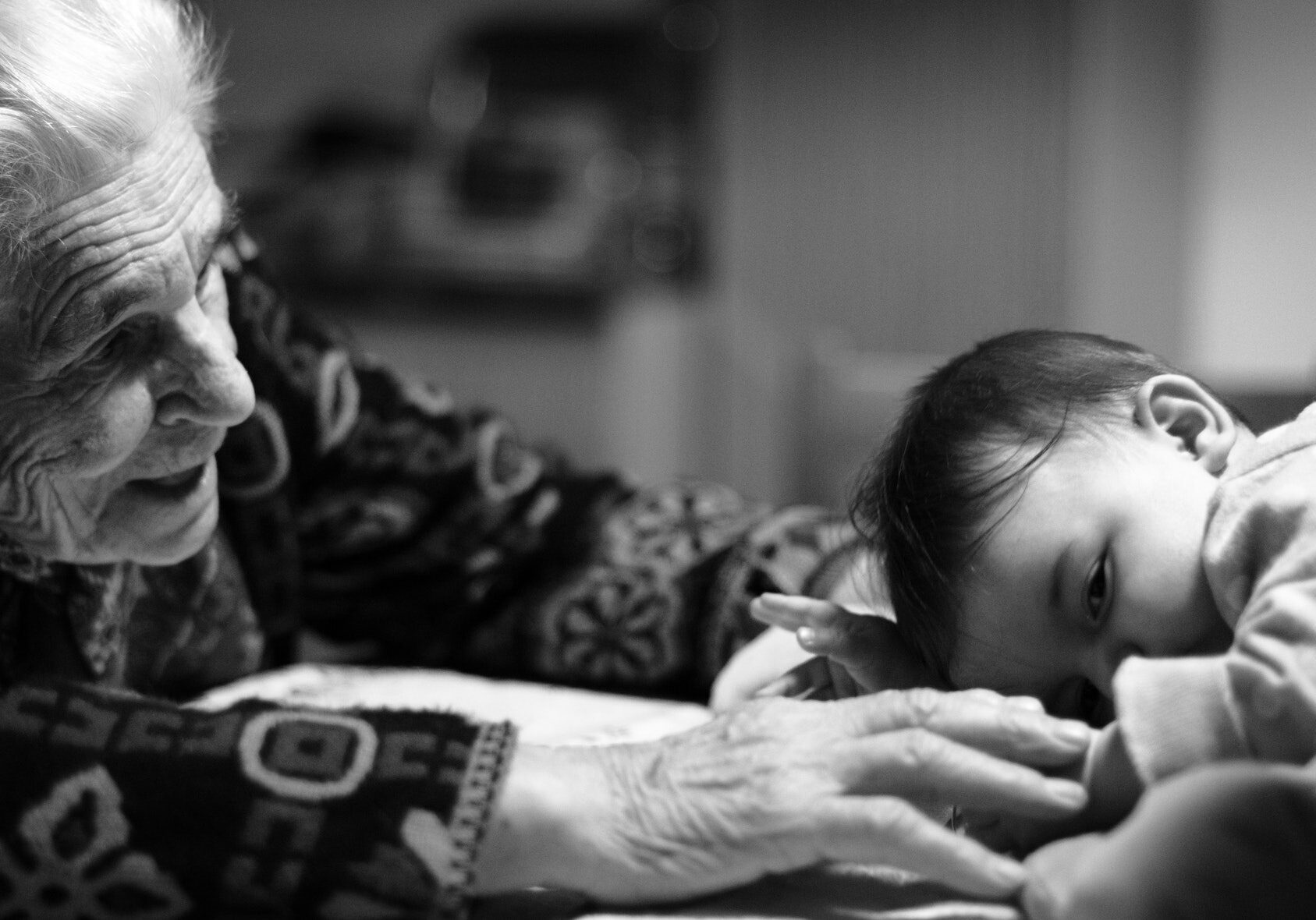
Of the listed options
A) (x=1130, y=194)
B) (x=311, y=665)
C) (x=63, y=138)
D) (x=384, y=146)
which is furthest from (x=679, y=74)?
(x=63, y=138)

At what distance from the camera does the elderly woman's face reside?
84 centimetres

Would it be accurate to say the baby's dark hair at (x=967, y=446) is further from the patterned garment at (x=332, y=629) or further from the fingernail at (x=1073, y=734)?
the patterned garment at (x=332, y=629)

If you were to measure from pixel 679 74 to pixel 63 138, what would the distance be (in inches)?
149

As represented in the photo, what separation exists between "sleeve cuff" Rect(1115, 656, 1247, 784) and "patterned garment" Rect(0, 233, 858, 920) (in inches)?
13.3

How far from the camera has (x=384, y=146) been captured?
14.1 feet

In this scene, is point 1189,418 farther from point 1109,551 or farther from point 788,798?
point 788,798

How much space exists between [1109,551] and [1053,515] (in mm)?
38

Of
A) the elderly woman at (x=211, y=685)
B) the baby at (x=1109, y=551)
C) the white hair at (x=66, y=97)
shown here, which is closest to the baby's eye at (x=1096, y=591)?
the baby at (x=1109, y=551)

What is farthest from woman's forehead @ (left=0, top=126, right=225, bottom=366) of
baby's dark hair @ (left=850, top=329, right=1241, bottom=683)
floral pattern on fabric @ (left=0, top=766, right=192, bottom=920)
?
baby's dark hair @ (left=850, top=329, right=1241, bottom=683)

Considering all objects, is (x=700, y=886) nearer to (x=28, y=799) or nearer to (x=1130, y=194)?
(x=28, y=799)

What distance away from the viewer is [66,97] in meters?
0.81

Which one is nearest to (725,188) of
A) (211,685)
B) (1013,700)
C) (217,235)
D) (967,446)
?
(211,685)

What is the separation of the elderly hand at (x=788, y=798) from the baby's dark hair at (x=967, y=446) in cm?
14

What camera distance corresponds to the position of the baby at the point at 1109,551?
0.67 m
